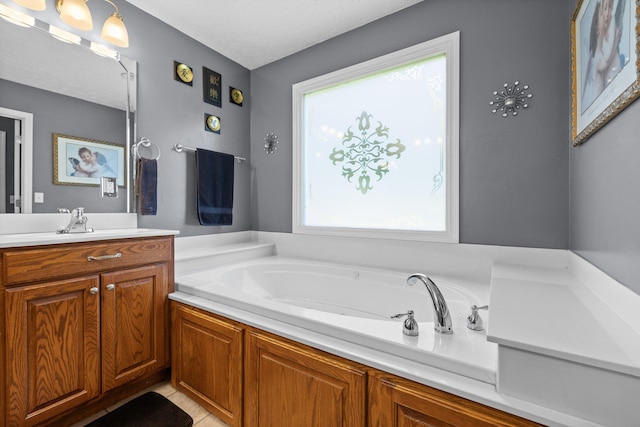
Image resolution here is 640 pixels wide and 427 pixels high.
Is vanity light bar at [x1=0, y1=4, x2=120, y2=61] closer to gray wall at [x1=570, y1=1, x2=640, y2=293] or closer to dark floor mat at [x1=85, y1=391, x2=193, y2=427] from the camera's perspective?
dark floor mat at [x1=85, y1=391, x2=193, y2=427]

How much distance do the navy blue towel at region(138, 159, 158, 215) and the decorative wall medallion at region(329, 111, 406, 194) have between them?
142 cm

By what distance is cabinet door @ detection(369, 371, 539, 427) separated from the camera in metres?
0.75

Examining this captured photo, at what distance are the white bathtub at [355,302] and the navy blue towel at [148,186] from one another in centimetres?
58

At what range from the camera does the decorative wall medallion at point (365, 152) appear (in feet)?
7.27

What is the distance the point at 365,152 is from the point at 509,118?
0.99 metres

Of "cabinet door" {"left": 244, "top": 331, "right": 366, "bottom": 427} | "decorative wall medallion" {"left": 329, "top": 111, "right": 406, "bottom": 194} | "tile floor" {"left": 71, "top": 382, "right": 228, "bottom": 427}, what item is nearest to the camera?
"cabinet door" {"left": 244, "top": 331, "right": 366, "bottom": 427}

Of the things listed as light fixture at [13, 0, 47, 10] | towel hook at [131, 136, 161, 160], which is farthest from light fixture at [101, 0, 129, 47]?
towel hook at [131, 136, 161, 160]

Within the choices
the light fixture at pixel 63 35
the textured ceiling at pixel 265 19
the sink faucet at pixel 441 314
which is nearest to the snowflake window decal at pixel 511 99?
the textured ceiling at pixel 265 19

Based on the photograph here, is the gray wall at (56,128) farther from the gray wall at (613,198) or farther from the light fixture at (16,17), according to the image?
the gray wall at (613,198)

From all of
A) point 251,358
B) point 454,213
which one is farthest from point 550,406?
point 454,213

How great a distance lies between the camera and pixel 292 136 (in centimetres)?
265

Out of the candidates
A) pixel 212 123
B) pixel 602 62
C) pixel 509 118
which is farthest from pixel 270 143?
pixel 602 62

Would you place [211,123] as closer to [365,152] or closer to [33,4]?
[33,4]

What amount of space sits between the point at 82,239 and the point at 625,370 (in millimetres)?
1960
